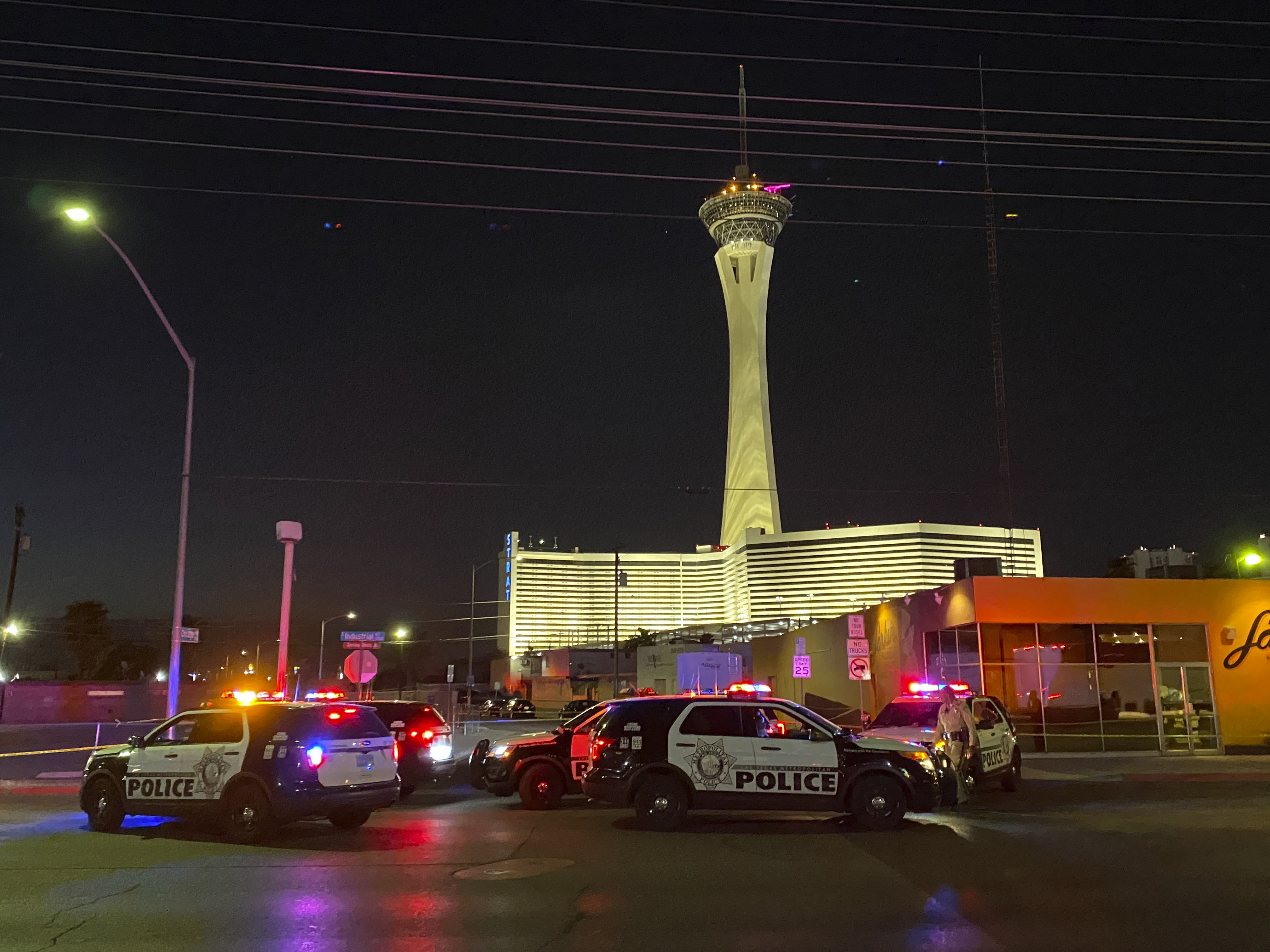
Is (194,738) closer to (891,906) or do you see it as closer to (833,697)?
(891,906)

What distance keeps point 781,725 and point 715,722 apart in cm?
82

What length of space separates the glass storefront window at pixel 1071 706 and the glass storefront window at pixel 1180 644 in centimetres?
188

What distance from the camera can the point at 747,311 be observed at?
16150cm

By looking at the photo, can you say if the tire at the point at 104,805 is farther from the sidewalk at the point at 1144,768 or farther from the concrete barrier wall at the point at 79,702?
the concrete barrier wall at the point at 79,702

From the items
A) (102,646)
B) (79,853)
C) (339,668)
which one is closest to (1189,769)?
(79,853)

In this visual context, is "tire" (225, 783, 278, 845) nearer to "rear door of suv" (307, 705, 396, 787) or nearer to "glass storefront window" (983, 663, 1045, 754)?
"rear door of suv" (307, 705, 396, 787)

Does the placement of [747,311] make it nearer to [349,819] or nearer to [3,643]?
[3,643]

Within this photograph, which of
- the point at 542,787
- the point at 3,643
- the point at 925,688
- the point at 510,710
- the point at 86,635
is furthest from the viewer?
the point at 86,635

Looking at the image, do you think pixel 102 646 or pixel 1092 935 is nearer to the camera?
pixel 1092 935

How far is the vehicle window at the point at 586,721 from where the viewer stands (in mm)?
16000

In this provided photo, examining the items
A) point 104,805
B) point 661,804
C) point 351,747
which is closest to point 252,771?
point 351,747

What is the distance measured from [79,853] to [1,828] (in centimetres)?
290

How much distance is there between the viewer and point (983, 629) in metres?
A: 28.2

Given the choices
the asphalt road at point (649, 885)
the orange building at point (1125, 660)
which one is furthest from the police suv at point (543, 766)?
the orange building at point (1125, 660)
